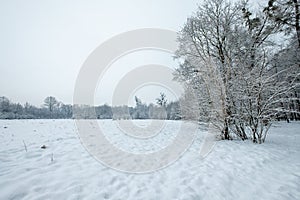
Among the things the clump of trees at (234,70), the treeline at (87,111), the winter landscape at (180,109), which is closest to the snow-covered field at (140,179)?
the winter landscape at (180,109)

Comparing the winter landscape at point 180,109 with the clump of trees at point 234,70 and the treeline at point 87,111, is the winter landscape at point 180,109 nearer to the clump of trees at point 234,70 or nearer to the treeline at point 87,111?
the clump of trees at point 234,70

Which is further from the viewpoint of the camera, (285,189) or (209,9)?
(209,9)

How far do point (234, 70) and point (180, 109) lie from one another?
13.2 feet

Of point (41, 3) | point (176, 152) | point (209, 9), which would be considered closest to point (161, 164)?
point (176, 152)

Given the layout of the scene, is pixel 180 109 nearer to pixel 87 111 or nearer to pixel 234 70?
pixel 234 70

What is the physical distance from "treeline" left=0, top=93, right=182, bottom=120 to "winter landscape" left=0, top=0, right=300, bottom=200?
10.5m

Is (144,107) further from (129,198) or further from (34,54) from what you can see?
(129,198)

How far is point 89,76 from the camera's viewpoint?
748 centimetres

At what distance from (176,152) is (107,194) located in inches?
117

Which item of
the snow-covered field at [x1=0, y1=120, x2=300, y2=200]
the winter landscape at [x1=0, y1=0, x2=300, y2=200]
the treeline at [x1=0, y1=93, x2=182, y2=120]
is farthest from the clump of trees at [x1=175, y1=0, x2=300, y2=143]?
the treeline at [x1=0, y1=93, x2=182, y2=120]

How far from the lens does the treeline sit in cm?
2390

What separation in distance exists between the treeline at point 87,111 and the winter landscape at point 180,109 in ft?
34.5

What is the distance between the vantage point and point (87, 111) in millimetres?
23672

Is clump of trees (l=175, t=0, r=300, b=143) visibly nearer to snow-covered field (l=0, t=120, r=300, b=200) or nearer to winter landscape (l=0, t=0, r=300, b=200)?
winter landscape (l=0, t=0, r=300, b=200)
